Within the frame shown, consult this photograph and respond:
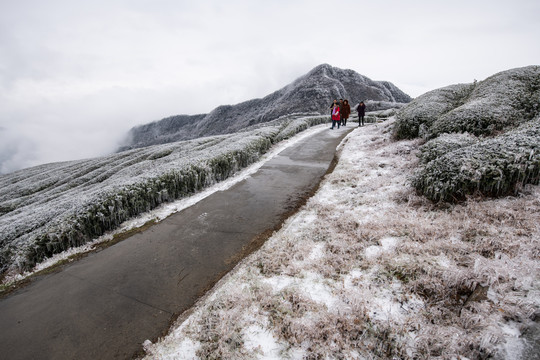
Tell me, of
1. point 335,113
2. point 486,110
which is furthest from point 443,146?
point 335,113

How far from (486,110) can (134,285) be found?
13594 millimetres

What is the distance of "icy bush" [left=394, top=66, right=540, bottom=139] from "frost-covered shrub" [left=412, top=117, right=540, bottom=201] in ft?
12.2

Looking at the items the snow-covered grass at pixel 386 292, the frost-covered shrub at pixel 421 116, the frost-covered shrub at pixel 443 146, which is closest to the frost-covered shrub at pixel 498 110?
the frost-covered shrub at pixel 421 116

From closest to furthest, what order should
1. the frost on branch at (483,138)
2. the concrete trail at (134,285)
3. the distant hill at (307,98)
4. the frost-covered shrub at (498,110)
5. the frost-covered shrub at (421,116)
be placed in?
the concrete trail at (134,285) < the frost on branch at (483,138) < the frost-covered shrub at (498,110) < the frost-covered shrub at (421,116) < the distant hill at (307,98)

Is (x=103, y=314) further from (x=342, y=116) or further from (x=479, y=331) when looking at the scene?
(x=342, y=116)

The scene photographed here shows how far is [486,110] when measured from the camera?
9477 millimetres

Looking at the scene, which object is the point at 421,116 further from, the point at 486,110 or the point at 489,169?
the point at 489,169

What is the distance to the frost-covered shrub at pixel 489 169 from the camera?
502cm

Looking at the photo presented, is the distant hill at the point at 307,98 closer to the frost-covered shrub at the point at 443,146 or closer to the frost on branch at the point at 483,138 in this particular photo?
the frost on branch at the point at 483,138

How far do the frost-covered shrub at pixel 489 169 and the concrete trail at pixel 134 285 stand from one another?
12.7 feet

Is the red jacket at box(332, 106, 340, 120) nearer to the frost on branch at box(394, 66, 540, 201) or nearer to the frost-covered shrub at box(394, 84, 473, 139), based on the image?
the frost on branch at box(394, 66, 540, 201)

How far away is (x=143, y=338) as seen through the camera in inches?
138

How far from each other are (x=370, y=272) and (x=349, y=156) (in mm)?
8674

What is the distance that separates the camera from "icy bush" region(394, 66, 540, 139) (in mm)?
9188
